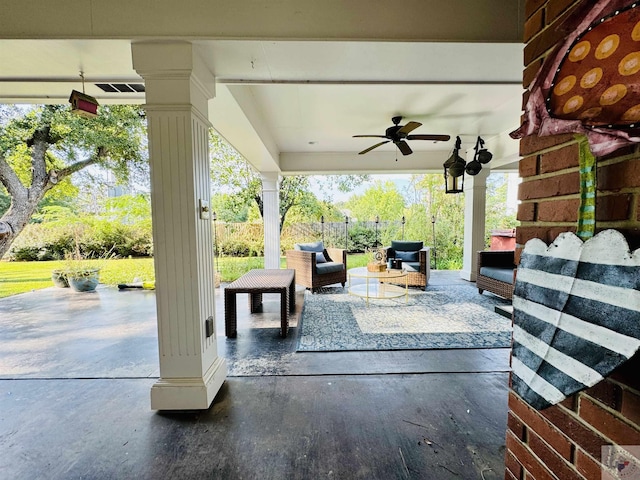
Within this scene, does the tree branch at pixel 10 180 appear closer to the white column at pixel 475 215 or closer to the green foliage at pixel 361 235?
the green foliage at pixel 361 235

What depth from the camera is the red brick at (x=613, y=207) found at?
25.3 inches

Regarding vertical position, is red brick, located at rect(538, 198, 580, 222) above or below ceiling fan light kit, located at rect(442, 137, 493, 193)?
below

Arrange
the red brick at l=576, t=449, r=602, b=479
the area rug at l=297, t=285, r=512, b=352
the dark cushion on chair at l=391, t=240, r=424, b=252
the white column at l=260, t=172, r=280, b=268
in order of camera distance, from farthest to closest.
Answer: the white column at l=260, t=172, r=280, b=268
the dark cushion on chair at l=391, t=240, r=424, b=252
the area rug at l=297, t=285, r=512, b=352
the red brick at l=576, t=449, r=602, b=479

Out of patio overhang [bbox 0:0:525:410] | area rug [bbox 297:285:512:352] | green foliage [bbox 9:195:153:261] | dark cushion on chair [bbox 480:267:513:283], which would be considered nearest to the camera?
patio overhang [bbox 0:0:525:410]

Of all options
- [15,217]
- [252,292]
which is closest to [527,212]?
[252,292]

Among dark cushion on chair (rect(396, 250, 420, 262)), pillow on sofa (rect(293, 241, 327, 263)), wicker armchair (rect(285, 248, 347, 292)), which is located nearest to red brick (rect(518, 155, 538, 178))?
wicker armchair (rect(285, 248, 347, 292))

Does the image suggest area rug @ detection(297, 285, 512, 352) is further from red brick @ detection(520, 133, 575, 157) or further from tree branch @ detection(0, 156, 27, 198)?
tree branch @ detection(0, 156, 27, 198)

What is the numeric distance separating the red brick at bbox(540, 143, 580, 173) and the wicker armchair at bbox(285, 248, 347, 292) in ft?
12.7

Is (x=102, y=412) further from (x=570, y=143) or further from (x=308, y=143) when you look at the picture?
(x=308, y=143)

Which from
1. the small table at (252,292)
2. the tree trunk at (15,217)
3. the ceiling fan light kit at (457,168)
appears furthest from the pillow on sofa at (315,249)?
the tree trunk at (15,217)

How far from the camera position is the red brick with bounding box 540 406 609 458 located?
2.29 ft

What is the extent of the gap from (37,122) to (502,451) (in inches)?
299

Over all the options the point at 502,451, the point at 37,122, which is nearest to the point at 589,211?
the point at 502,451

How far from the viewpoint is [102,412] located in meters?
1.82
